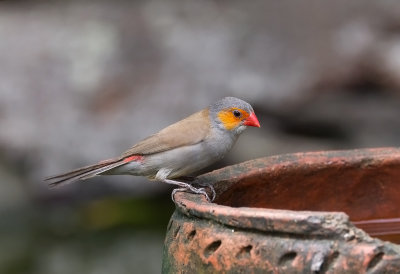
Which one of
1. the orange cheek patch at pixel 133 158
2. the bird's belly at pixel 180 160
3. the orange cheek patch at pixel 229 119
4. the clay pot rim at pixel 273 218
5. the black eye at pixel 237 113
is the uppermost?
the black eye at pixel 237 113

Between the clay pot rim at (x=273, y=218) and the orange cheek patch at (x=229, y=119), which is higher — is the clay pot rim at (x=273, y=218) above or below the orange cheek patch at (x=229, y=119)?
below

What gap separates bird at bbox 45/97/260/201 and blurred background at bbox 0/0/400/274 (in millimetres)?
2516

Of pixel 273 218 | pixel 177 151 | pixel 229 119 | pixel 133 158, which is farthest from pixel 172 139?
pixel 273 218

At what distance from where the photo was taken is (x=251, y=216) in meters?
2.55

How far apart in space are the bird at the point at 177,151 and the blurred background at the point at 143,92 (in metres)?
2.52

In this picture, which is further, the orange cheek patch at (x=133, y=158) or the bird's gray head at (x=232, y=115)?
the bird's gray head at (x=232, y=115)

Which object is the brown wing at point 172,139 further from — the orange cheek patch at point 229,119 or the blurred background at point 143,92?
the blurred background at point 143,92

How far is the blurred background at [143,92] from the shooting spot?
6605 mm

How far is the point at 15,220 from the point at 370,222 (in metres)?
4.26

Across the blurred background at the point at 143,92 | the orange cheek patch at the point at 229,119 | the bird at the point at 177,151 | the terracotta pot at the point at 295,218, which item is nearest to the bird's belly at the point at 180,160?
the bird at the point at 177,151

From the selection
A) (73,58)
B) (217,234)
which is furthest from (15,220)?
(217,234)

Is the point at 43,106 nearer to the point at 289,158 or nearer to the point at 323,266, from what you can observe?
the point at 289,158

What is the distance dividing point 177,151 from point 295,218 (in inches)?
59.2

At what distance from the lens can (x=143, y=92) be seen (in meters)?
6.85
